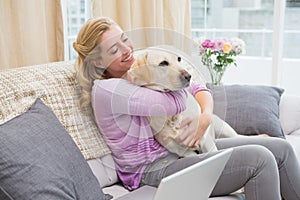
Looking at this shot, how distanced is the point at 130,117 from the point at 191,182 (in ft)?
1.00

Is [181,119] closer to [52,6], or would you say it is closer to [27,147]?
[27,147]

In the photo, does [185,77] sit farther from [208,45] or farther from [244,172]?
[208,45]

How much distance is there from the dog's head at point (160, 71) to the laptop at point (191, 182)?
0.84ft

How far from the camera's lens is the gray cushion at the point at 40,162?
1.28m

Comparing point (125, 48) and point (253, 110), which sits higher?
point (125, 48)

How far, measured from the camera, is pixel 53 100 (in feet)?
5.82

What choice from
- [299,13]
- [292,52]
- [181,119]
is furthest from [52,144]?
[292,52]

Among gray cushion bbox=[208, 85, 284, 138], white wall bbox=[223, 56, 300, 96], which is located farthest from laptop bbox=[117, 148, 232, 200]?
white wall bbox=[223, 56, 300, 96]

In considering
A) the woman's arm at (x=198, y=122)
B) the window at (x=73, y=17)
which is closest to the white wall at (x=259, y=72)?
the window at (x=73, y=17)

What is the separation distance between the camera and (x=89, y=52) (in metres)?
1.67

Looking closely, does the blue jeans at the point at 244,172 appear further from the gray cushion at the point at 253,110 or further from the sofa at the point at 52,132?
the gray cushion at the point at 253,110

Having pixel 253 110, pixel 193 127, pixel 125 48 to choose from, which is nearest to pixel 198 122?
pixel 193 127

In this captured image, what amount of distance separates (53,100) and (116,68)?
398 mm

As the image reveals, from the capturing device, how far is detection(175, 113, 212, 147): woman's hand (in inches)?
55.9
